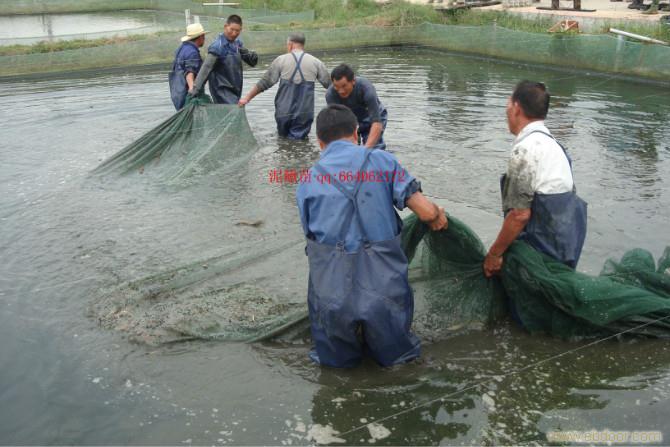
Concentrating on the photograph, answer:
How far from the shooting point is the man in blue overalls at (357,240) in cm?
384

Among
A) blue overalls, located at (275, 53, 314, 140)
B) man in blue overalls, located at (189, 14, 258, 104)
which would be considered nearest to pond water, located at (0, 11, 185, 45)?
man in blue overalls, located at (189, 14, 258, 104)

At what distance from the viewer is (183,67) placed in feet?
30.6

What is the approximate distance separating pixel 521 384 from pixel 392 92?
10136 millimetres

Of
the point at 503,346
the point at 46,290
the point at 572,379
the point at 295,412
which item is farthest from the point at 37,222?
the point at 572,379

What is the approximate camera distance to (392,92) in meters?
13.6

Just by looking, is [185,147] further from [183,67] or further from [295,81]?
[295,81]

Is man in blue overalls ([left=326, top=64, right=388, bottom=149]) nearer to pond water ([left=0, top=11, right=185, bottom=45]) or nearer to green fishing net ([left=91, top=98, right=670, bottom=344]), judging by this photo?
green fishing net ([left=91, top=98, right=670, bottom=344])

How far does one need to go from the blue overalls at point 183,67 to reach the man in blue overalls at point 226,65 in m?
0.18

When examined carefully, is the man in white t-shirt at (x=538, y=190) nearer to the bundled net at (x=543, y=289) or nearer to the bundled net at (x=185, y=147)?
the bundled net at (x=543, y=289)

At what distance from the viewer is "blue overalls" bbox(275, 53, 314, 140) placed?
32.2 ft

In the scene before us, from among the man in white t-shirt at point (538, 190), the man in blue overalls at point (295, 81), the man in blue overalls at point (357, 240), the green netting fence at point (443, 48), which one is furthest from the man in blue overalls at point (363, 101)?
the green netting fence at point (443, 48)

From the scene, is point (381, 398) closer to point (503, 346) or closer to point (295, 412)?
point (295, 412)

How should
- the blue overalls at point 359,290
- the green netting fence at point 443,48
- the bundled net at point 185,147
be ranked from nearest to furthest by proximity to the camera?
the blue overalls at point 359,290, the bundled net at point 185,147, the green netting fence at point 443,48

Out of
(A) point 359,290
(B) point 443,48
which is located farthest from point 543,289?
(B) point 443,48
